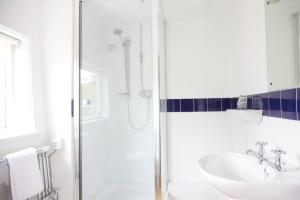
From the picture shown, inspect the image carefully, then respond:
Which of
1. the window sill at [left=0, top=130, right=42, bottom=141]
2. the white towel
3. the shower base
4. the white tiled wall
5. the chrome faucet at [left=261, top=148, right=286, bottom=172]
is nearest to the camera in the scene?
the chrome faucet at [left=261, top=148, right=286, bottom=172]

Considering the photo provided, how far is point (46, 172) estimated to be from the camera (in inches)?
71.4

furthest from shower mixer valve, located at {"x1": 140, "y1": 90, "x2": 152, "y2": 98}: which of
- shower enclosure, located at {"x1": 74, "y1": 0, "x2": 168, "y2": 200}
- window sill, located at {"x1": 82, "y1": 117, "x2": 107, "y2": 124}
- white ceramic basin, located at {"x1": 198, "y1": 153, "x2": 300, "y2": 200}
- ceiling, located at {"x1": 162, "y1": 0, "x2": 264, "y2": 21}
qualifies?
white ceramic basin, located at {"x1": 198, "y1": 153, "x2": 300, "y2": 200}

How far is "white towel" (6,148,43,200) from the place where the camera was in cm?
142

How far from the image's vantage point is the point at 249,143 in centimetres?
187

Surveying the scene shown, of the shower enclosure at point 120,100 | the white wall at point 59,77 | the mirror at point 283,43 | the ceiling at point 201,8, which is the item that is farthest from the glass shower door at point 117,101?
the mirror at point 283,43

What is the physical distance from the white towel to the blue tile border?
136cm

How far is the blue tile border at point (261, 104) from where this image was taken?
1.06 m

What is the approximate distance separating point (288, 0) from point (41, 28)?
201cm

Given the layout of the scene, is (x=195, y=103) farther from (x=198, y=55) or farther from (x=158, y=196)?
(x=158, y=196)

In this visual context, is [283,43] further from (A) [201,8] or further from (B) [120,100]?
(B) [120,100]

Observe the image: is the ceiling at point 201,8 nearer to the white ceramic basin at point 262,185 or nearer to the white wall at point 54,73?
the white wall at point 54,73

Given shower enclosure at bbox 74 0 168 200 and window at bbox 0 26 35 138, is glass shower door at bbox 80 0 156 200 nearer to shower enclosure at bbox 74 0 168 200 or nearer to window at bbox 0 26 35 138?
shower enclosure at bbox 74 0 168 200

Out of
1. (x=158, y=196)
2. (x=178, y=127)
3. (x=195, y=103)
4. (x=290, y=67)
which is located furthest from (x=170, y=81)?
(x=290, y=67)

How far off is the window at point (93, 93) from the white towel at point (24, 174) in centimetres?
63
